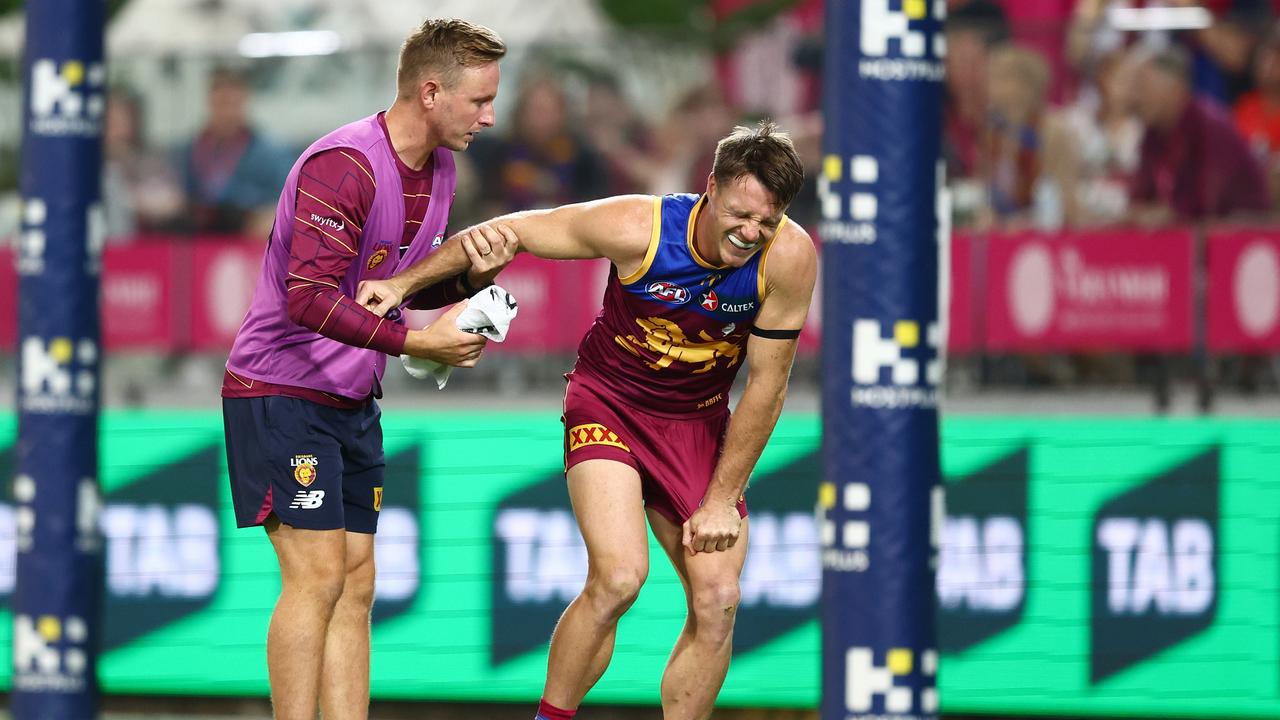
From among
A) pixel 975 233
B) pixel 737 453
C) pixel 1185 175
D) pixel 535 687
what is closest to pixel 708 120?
pixel 975 233

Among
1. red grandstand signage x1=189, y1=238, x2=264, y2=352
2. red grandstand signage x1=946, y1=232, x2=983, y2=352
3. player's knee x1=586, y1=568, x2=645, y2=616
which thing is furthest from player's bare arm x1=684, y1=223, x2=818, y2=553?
red grandstand signage x1=189, y1=238, x2=264, y2=352

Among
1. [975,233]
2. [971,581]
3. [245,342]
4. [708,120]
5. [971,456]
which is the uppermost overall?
[708,120]

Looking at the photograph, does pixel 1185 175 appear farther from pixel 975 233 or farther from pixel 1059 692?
pixel 1059 692

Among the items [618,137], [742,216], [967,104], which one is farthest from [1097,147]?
[742,216]

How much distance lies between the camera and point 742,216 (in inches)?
196

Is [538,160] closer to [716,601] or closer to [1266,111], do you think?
[1266,111]

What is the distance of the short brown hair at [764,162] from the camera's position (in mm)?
4914

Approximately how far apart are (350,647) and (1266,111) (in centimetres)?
516

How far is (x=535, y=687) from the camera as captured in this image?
7.53 meters

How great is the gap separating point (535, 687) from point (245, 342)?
285 centimetres

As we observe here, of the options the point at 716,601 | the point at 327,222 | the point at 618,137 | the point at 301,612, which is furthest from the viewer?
the point at 618,137

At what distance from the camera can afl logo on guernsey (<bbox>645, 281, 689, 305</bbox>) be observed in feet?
17.2

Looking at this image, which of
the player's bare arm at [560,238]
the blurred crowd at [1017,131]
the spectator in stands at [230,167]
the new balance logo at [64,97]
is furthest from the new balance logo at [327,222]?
the spectator in stands at [230,167]

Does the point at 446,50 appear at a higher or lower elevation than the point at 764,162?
higher
